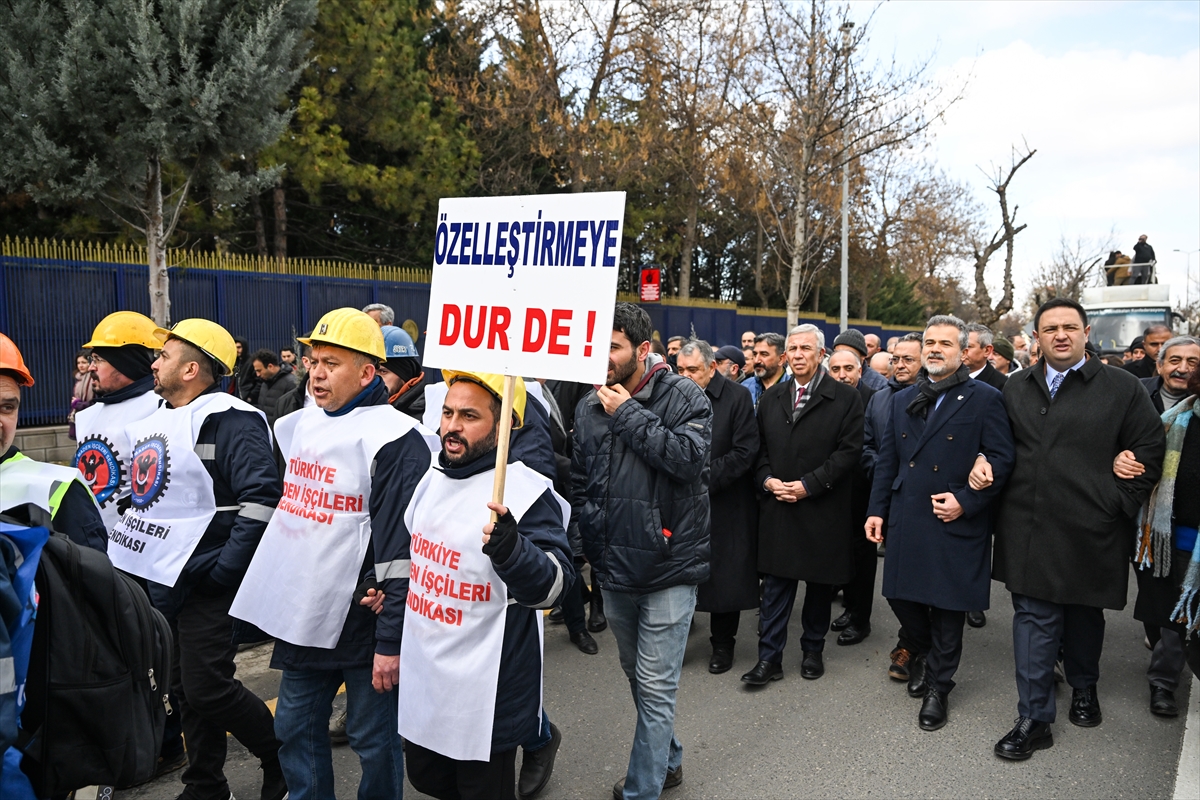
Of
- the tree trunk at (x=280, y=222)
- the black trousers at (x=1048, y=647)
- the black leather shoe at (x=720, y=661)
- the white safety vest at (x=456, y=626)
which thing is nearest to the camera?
the white safety vest at (x=456, y=626)

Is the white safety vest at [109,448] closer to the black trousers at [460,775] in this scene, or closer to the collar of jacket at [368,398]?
the collar of jacket at [368,398]

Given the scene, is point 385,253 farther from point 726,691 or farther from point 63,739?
point 63,739

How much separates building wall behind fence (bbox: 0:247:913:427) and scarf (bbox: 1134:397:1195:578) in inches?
386

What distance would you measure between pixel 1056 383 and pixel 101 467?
4.60m

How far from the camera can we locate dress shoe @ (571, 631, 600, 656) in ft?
18.2

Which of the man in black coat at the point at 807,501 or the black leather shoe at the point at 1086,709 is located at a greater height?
the man in black coat at the point at 807,501

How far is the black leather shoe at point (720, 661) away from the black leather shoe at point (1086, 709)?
1.86 meters

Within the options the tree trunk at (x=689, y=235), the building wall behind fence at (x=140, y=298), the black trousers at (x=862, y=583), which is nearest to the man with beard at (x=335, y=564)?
the black trousers at (x=862, y=583)

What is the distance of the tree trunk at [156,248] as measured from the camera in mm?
10602

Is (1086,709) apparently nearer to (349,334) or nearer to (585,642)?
(585,642)

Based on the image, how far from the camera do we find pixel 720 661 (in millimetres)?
5223

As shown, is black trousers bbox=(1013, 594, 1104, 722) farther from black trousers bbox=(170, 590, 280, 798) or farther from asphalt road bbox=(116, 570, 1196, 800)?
black trousers bbox=(170, 590, 280, 798)

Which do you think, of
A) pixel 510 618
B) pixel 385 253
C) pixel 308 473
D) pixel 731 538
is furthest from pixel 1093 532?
pixel 385 253

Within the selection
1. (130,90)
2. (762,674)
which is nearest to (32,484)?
(762,674)
